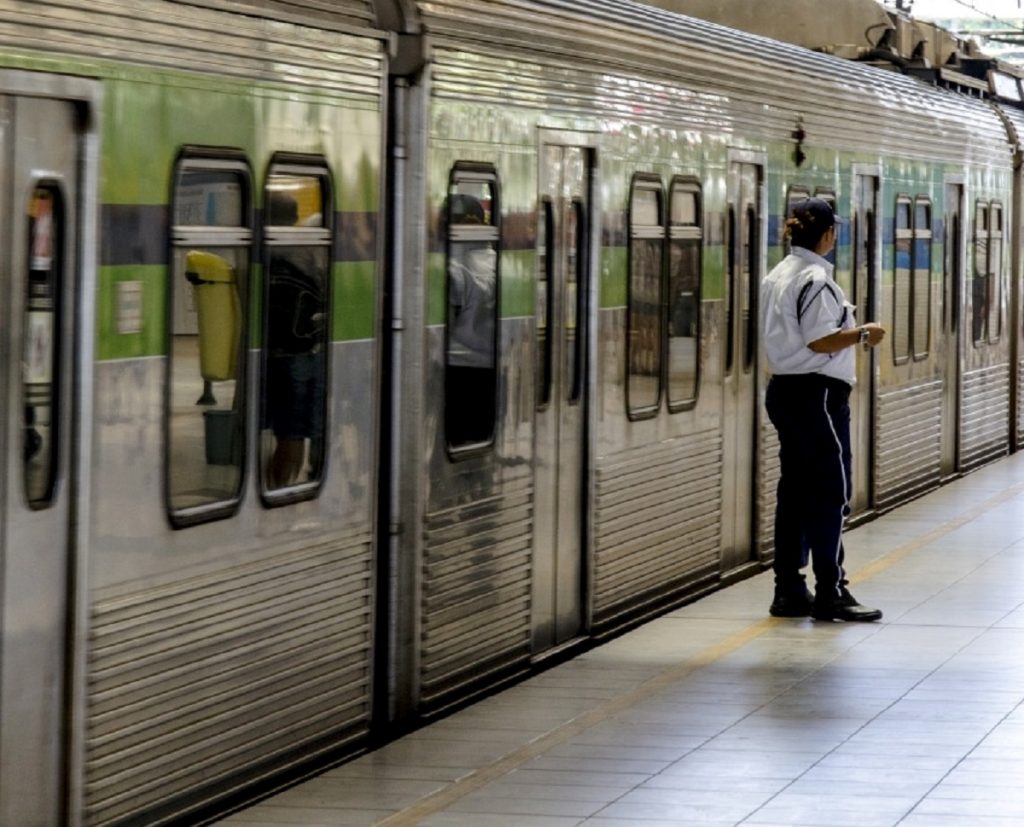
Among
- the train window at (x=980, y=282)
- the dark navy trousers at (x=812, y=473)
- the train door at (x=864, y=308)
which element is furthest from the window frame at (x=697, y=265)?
the train window at (x=980, y=282)

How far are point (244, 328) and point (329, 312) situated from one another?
653mm

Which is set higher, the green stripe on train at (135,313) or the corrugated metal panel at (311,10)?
the corrugated metal panel at (311,10)

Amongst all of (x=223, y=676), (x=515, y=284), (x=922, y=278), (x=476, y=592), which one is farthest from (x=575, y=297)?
(x=922, y=278)

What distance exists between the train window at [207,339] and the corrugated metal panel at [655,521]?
3.59 m

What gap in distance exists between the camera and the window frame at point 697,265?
11617mm

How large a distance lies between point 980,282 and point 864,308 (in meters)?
4.63

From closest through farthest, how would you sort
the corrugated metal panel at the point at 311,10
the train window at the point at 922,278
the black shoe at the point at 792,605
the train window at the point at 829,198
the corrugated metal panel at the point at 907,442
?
the corrugated metal panel at the point at 311,10
the black shoe at the point at 792,605
the train window at the point at 829,198
the corrugated metal panel at the point at 907,442
the train window at the point at 922,278

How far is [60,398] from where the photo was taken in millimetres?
6070

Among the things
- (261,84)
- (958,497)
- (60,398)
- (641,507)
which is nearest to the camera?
(60,398)

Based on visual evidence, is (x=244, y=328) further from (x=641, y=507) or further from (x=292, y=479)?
(x=641, y=507)

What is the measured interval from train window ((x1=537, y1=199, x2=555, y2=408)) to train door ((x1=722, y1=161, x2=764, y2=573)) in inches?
114

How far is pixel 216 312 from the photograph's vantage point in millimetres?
6910

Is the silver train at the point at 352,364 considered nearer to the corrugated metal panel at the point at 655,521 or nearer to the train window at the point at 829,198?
the corrugated metal panel at the point at 655,521

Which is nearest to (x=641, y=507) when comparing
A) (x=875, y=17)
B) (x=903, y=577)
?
(x=903, y=577)
